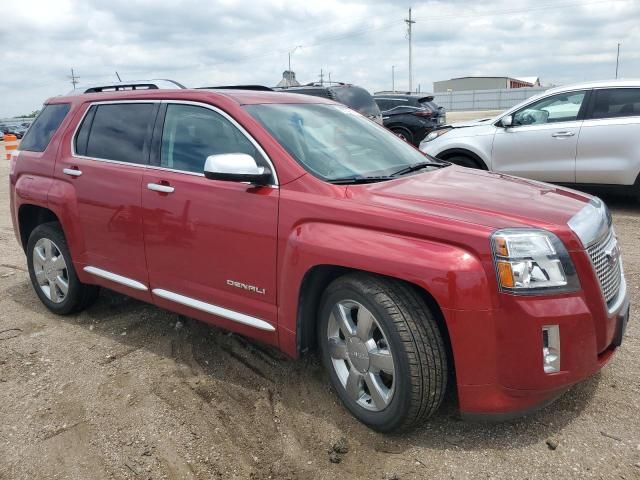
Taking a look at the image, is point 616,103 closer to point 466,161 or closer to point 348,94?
point 466,161

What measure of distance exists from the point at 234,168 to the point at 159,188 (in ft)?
2.59

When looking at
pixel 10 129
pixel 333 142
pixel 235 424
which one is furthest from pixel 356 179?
pixel 10 129

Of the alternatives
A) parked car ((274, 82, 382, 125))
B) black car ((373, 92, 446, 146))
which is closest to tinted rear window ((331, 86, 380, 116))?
parked car ((274, 82, 382, 125))

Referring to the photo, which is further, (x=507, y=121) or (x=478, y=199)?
(x=507, y=121)

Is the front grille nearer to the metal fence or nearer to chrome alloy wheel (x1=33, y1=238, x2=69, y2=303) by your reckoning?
chrome alloy wheel (x1=33, y1=238, x2=69, y2=303)

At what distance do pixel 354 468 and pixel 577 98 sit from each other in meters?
6.46

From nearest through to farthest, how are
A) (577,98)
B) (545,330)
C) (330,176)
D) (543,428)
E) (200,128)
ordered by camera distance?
(545,330) → (543,428) → (330,176) → (200,128) → (577,98)

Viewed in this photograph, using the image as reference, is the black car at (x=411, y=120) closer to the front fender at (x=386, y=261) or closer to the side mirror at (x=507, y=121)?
the side mirror at (x=507, y=121)

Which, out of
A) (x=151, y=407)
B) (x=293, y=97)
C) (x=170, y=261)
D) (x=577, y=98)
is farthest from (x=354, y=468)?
(x=577, y=98)

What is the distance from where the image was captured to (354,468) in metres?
2.64

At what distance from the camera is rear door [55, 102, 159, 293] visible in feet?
12.5

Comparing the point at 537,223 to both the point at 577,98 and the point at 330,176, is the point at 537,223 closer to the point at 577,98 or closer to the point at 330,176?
the point at 330,176

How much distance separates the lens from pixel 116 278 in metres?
4.02

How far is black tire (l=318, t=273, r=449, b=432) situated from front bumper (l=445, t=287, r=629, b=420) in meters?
0.11
